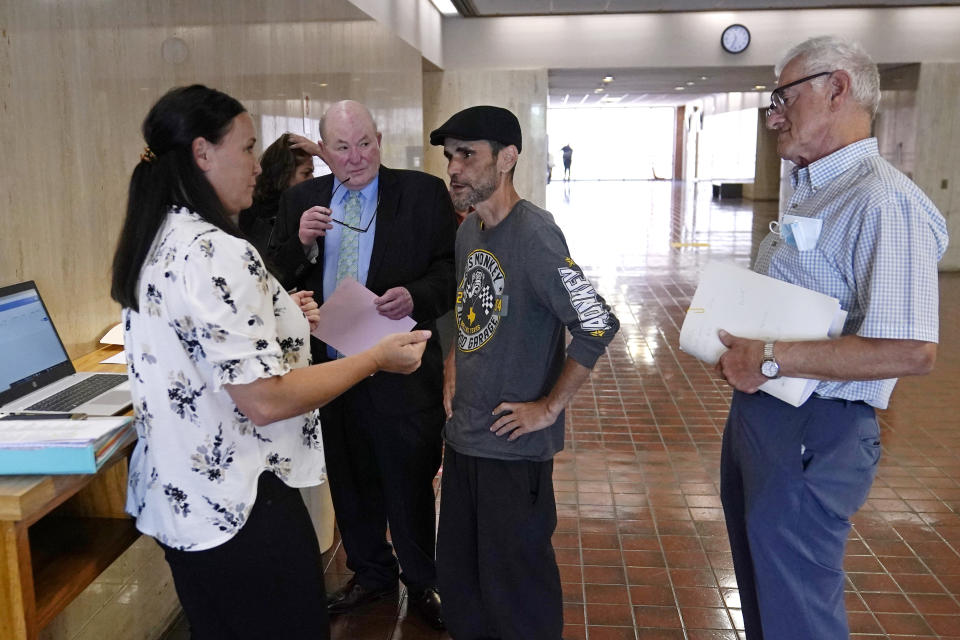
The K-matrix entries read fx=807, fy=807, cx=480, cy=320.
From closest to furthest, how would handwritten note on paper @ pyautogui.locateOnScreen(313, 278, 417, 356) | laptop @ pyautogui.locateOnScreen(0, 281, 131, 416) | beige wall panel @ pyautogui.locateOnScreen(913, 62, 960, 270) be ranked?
laptop @ pyautogui.locateOnScreen(0, 281, 131, 416) → handwritten note on paper @ pyautogui.locateOnScreen(313, 278, 417, 356) → beige wall panel @ pyautogui.locateOnScreen(913, 62, 960, 270)

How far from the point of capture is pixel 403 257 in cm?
270

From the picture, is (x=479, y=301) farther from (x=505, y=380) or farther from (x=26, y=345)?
(x=26, y=345)

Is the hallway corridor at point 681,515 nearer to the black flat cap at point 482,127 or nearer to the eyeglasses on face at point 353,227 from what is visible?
the eyeglasses on face at point 353,227

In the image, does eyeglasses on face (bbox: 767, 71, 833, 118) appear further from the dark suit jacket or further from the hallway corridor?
the hallway corridor

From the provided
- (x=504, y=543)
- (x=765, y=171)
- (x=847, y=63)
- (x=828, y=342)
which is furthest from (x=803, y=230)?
(x=765, y=171)

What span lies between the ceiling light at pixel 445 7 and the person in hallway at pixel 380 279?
8346mm

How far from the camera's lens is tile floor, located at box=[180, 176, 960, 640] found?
2.92 meters

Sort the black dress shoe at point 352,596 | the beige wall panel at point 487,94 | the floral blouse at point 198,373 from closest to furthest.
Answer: the floral blouse at point 198,373 < the black dress shoe at point 352,596 < the beige wall panel at point 487,94

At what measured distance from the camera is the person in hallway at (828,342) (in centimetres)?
168

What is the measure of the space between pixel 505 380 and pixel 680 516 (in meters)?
1.92

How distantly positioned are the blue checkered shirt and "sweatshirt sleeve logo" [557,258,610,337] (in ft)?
1.39

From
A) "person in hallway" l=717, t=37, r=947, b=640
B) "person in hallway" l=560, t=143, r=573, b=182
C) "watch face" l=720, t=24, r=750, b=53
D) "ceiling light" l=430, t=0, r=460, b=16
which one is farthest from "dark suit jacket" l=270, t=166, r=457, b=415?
"person in hallway" l=560, t=143, r=573, b=182

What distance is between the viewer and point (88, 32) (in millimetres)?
2564

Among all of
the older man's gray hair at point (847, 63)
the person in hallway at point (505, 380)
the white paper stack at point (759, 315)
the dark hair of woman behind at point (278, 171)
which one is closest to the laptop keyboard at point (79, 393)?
the person in hallway at point (505, 380)
